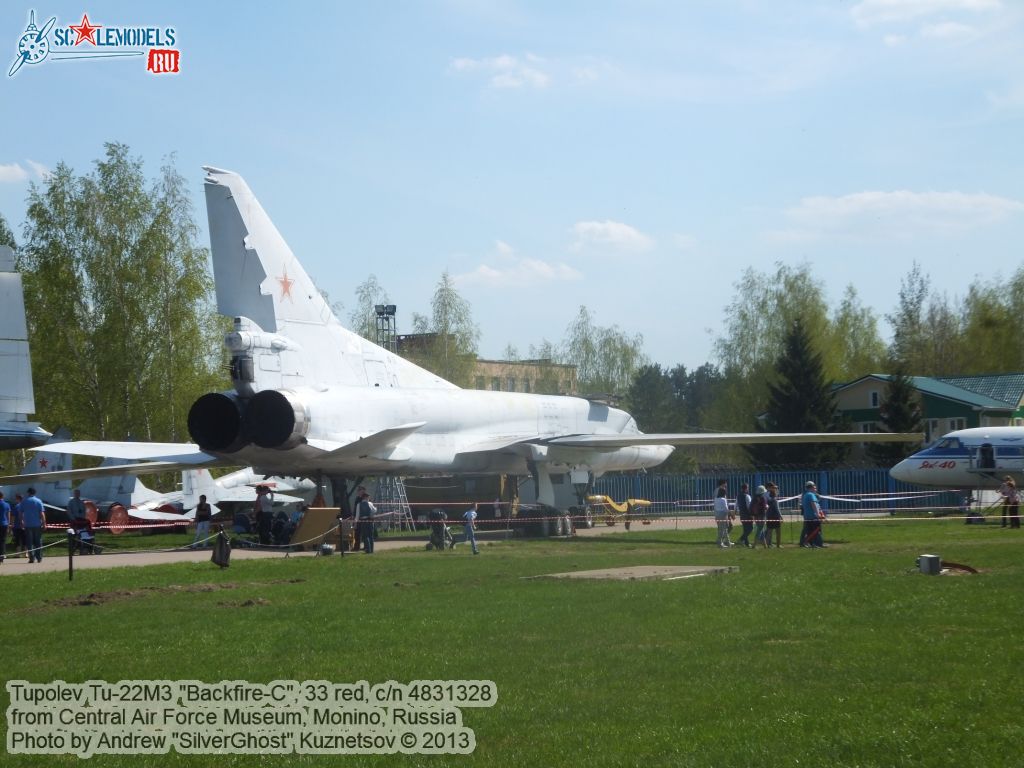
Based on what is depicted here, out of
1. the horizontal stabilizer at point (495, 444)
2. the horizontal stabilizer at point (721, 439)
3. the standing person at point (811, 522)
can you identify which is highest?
the horizontal stabilizer at point (495, 444)

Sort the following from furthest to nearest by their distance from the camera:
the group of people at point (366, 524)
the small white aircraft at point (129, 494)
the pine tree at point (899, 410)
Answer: the pine tree at point (899, 410) → the small white aircraft at point (129, 494) → the group of people at point (366, 524)

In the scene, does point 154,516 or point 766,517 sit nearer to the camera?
point 766,517

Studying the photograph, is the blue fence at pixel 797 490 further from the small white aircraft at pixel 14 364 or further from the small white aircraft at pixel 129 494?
the small white aircraft at pixel 14 364

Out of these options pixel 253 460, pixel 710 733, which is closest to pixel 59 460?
pixel 253 460

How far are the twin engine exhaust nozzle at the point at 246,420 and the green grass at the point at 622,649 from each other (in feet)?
20.2

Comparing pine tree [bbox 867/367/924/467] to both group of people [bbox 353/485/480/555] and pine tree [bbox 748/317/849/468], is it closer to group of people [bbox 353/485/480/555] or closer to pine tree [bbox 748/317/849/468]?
pine tree [bbox 748/317/849/468]

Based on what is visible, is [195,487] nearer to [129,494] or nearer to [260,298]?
[129,494]

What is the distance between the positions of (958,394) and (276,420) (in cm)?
3426

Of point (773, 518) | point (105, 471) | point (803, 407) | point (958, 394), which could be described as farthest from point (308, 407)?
point (958, 394)

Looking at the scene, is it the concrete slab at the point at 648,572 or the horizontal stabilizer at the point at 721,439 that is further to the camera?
the horizontal stabilizer at the point at 721,439

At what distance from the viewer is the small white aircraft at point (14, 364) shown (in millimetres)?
21922

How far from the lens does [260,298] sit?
2614 centimetres

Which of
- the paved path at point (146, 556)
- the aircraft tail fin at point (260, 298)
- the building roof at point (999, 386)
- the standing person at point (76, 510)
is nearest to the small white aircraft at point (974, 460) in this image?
the paved path at point (146, 556)

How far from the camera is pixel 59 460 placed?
33031mm
